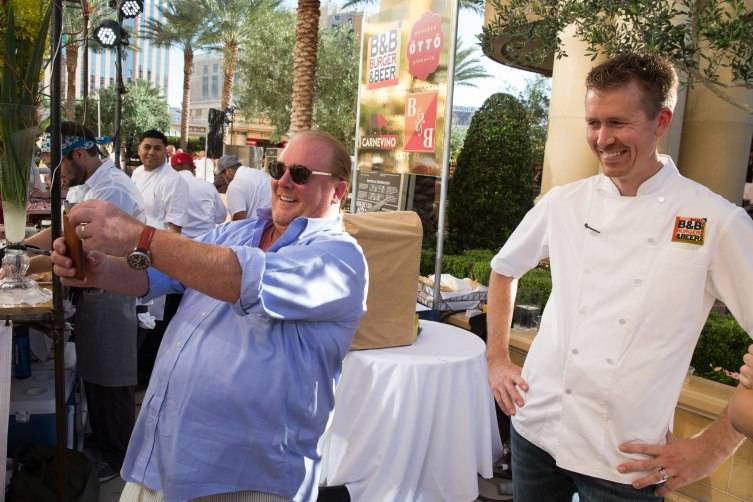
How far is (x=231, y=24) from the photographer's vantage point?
28.4 metres

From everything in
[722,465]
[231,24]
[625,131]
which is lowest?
[722,465]

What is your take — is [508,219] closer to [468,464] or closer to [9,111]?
[468,464]

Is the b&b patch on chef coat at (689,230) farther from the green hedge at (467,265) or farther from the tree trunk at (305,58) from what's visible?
the tree trunk at (305,58)

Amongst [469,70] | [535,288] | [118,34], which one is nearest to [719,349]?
[535,288]

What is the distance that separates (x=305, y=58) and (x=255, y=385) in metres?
13.3

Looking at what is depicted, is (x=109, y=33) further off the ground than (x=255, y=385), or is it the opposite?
(x=109, y=33)

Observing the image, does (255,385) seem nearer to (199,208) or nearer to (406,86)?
(406,86)

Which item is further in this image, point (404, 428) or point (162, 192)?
point (162, 192)

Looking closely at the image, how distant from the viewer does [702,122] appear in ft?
21.8

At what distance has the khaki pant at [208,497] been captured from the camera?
185 centimetres

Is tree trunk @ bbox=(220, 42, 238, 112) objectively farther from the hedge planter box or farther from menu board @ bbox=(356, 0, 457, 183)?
the hedge planter box

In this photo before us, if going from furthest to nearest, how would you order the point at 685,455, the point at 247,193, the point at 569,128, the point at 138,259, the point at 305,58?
the point at 305,58 → the point at 247,193 → the point at 569,128 → the point at 685,455 → the point at 138,259

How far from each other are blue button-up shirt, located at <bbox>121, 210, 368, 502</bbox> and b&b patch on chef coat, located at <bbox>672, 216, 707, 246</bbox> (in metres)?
0.88

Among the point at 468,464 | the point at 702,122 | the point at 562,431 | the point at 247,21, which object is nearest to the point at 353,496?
the point at 468,464
